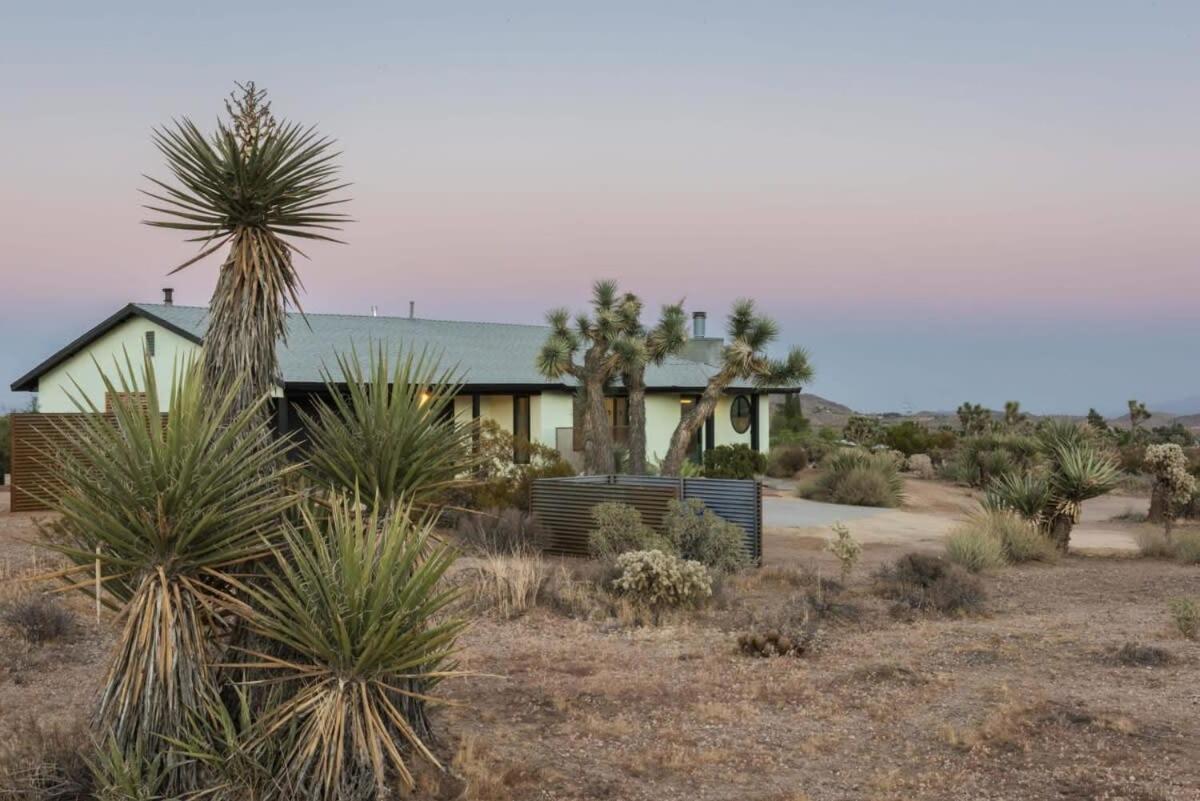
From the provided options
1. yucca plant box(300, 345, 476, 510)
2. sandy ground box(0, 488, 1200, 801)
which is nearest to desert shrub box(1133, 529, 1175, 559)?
sandy ground box(0, 488, 1200, 801)

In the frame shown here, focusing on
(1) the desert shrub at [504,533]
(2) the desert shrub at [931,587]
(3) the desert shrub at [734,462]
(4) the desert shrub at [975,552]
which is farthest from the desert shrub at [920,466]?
(2) the desert shrub at [931,587]

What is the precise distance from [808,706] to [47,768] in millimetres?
4920

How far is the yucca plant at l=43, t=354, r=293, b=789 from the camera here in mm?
4953

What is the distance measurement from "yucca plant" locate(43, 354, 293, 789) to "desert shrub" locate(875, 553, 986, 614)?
320 inches

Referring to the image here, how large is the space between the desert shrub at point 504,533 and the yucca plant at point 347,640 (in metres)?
9.26

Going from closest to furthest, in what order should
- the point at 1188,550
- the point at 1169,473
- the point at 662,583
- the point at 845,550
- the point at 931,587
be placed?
the point at 662,583 → the point at 931,587 → the point at 845,550 → the point at 1188,550 → the point at 1169,473

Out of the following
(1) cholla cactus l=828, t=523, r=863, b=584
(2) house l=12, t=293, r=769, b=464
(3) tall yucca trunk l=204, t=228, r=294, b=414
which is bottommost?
(1) cholla cactus l=828, t=523, r=863, b=584

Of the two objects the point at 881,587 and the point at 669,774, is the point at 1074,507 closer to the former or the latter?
the point at 881,587

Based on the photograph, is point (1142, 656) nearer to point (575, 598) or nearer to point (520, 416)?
point (575, 598)

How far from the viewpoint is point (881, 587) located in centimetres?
1242

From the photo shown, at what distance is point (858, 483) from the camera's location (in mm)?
25312

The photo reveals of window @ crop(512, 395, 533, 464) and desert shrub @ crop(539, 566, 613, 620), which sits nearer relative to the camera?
desert shrub @ crop(539, 566, 613, 620)

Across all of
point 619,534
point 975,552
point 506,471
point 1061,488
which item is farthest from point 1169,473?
point 506,471

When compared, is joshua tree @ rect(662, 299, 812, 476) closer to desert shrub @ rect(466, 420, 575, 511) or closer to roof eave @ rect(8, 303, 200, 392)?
desert shrub @ rect(466, 420, 575, 511)
